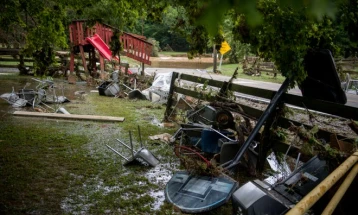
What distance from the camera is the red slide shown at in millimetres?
15312

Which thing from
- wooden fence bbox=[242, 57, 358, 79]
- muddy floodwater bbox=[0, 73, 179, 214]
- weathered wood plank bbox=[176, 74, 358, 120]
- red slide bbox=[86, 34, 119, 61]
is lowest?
muddy floodwater bbox=[0, 73, 179, 214]

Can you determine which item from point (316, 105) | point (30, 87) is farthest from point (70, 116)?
point (316, 105)

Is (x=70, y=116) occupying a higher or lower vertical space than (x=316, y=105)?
lower

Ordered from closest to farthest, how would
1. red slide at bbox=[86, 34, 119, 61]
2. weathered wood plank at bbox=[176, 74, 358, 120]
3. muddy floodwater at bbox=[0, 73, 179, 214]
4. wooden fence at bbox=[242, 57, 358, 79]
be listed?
weathered wood plank at bbox=[176, 74, 358, 120] < muddy floodwater at bbox=[0, 73, 179, 214] < red slide at bbox=[86, 34, 119, 61] < wooden fence at bbox=[242, 57, 358, 79]

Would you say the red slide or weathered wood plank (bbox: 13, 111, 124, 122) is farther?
the red slide

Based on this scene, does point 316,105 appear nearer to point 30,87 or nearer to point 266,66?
point 30,87

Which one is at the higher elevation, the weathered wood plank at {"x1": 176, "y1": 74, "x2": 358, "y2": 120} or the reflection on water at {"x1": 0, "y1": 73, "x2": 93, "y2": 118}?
the weathered wood plank at {"x1": 176, "y1": 74, "x2": 358, "y2": 120}

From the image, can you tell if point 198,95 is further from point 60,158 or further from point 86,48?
point 86,48

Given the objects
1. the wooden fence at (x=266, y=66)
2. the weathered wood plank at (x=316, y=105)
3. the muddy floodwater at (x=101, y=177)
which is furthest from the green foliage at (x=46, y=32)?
the wooden fence at (x=266, y=66)

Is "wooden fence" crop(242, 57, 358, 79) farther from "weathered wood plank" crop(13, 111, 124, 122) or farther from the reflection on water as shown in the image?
"weathered wood plank" crop(13, 111, 124, 122)

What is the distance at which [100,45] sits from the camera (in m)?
15.9

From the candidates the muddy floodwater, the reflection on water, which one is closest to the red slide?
the reflection on water

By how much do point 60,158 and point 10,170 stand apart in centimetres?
85

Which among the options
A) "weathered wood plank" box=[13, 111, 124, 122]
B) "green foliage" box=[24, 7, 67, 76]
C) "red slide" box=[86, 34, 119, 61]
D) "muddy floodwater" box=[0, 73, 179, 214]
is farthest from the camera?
"red slide" box=[86, 34, 119, 61]
